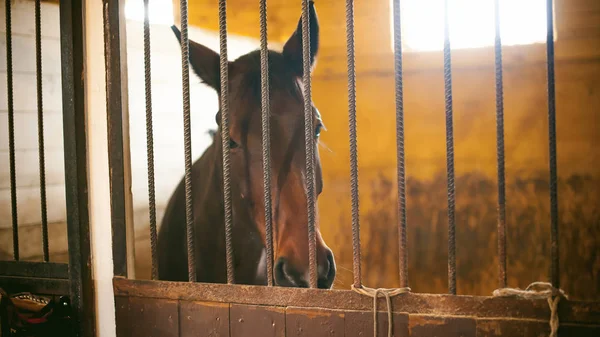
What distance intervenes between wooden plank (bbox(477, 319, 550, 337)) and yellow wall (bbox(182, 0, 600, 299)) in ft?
8.03

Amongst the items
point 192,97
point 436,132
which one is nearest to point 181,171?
point 192,97

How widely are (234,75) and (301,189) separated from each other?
2.19 feet

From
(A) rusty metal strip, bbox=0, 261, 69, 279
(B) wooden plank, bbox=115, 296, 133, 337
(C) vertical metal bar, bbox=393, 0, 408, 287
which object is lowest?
(B) wooden plank, bbox=115, 296, 133, 337

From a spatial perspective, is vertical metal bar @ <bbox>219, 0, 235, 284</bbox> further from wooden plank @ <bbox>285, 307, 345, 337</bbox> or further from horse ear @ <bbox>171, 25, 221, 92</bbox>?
horse ear @ <bbox>171, 25, 221, 92</bbox>

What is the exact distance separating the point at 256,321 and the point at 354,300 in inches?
11.8

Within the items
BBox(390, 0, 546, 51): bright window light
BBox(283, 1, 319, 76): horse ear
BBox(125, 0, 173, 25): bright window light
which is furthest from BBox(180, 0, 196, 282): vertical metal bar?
BBox(390, 0, 546, 51): bright window light

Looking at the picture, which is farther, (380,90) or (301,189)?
(380,90)

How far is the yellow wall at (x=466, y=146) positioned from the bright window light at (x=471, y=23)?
0.10m

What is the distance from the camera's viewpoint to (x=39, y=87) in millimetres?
1833

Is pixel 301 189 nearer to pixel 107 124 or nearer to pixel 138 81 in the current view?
pixel 107 124

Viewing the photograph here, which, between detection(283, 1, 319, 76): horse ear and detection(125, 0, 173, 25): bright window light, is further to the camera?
detection(125, 0, 173, 25): bright window light

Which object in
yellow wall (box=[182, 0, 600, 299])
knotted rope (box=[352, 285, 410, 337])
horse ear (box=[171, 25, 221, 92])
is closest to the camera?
knotted rope (box=[352, 285, 410, 337])

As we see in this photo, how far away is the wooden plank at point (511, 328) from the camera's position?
121cm

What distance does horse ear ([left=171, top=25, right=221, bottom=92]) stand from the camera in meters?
2.10
